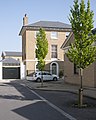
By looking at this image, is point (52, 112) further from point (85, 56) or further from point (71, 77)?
point (71, 77)

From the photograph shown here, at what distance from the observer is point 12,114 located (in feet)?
41.1

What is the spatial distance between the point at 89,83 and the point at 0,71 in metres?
28.5

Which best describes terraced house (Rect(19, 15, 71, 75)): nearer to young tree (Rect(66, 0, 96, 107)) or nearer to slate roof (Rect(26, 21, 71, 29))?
slate roof (Rect(26, 21, 71, 29))

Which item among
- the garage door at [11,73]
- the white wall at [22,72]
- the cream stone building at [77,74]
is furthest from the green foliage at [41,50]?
the garage door at [11,73]

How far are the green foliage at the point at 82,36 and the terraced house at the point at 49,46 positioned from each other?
36.5m

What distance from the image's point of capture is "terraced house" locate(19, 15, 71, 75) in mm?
53250

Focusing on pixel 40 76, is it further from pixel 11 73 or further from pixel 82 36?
pixel 82 36

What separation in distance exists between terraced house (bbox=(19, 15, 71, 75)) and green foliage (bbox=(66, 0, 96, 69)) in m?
36.5

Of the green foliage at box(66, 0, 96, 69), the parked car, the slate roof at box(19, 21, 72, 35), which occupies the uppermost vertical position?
the slate roof at box(19, 21, 72, 35)

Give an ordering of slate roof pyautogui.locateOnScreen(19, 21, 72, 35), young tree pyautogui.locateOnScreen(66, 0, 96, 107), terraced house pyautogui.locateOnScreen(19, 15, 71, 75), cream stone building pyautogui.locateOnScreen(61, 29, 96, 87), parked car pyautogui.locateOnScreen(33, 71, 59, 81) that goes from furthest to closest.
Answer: slate roof pyautogui.locateOnScreen(19, 21, 72, 35) < terraced house pyautogui.locateOnScreen(19, 15, 71, 75) < parked car pyautogui.locateOnScreen(33, 71, 59, 81) < cream stone building pyautogui.locateOnScreen(61, 29, 96, 87) < young tree pyautogui.locateOnScreen(66, 0, 96, 107)

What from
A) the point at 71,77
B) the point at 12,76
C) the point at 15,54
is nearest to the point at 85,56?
the point at 71,77

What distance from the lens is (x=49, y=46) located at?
176 ft

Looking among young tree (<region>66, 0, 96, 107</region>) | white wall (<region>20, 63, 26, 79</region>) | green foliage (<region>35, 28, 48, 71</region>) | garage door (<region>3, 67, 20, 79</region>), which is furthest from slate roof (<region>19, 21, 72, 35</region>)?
young tree (<region>66, 0, 96, 107</region>)

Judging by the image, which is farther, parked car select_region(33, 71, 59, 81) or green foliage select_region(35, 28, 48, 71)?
parked car select_region(33, 71, 59, 81)
